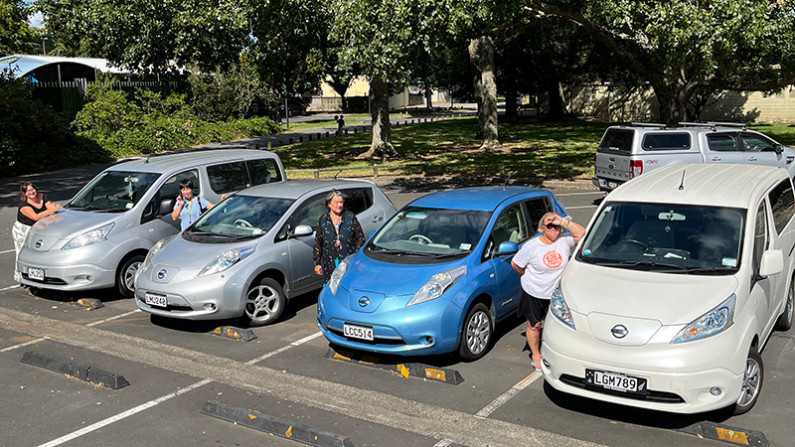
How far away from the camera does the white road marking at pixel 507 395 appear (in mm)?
6355

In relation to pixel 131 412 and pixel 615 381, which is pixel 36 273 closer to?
Answer: pixel 131 412

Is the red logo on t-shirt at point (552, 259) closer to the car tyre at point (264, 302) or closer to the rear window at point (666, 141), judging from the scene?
the car tyre at point (264, 302)

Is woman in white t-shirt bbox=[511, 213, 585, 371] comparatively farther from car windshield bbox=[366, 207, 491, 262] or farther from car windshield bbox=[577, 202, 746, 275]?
car windshield bbox=[366, 207, 491, 262]

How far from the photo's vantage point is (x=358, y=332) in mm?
7258

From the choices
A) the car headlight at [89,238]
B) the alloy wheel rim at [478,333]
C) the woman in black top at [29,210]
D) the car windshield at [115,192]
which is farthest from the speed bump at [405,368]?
the woman in black top at [29,210]

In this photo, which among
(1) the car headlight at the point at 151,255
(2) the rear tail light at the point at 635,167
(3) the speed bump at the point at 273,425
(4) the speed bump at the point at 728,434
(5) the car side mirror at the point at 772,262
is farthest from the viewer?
(2) the rear tail light at the point at 635,167

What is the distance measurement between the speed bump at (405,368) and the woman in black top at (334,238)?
3.97ft

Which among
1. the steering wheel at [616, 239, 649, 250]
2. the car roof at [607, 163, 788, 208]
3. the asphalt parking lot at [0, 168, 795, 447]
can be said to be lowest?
the asphalt parking lot at [0, 168, 795, 447]

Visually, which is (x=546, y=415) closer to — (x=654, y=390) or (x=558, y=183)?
(x=654, y=390)

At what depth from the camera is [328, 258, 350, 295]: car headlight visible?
7.82 metres

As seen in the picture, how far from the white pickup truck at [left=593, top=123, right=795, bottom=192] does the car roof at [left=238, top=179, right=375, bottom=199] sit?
321 inches

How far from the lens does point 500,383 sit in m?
7.03

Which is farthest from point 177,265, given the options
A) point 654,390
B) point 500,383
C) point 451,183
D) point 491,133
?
point 491,133

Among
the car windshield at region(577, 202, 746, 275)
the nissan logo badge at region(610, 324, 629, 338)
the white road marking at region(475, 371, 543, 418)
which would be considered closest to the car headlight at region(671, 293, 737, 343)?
the nissan logo badge at region(610, 324, 629, 338)
